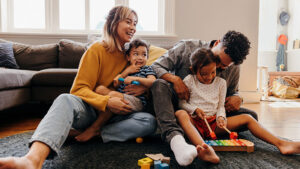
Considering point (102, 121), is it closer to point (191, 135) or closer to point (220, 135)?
point (191, 135)

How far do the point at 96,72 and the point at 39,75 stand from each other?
3.44ft

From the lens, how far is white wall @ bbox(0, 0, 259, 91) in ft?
9.72

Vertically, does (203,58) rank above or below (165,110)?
above

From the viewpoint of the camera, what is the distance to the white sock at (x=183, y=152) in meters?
0.86

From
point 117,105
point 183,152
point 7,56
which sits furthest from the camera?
point 7,56

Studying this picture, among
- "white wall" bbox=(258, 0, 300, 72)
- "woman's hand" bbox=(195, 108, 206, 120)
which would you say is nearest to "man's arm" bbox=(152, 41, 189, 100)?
"woman's hand" bbox=(195, 108, 206, 120)

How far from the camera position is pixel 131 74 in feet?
4.50

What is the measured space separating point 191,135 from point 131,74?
53 cm

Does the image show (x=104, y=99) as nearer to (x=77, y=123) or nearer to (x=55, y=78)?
(x=77, y=123)

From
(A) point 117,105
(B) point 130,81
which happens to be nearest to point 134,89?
(B) point 130,81

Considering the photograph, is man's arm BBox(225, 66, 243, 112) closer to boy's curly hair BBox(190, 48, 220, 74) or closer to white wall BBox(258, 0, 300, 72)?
boy's curly hair BBox(190, 48, 220, 74)

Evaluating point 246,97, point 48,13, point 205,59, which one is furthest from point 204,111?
point 48,13

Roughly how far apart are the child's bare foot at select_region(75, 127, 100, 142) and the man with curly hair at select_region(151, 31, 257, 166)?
374 millimetres

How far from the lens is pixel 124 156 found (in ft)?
3.43
